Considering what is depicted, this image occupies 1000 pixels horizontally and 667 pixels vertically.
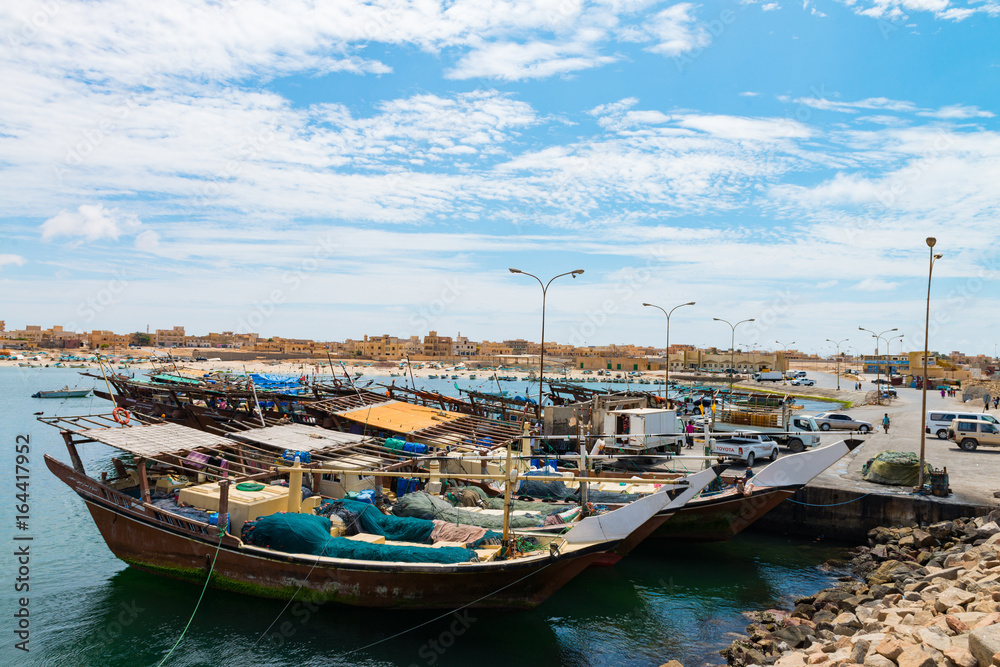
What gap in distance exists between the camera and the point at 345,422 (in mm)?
25234

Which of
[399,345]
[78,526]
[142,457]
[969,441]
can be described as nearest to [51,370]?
[399,345]

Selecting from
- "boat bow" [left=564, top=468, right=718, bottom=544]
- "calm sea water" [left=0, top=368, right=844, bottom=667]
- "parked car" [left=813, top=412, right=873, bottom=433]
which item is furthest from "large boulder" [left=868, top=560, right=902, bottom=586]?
"parked car" [left=813, top=412, right=873, bottom=433]

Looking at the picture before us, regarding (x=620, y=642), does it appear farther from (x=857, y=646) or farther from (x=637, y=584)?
(x=857, y=646)

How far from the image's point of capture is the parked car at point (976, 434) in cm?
2992

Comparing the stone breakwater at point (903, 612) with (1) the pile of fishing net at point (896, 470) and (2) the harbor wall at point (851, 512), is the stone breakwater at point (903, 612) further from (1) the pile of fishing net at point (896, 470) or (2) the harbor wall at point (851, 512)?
(1) the pile of fishing net at point (896, 470)

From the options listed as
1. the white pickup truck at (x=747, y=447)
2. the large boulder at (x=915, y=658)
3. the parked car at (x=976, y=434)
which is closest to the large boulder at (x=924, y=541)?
the white pickup truck at (x=747, y=447)

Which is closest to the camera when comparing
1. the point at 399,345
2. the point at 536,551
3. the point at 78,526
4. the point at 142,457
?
the point at 536,551

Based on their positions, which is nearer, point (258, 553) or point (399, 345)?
point (258, 553)

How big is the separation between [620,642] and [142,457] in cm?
1236

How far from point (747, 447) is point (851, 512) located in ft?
20.2

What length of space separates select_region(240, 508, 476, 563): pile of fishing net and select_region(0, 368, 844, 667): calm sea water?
1361 millimetres

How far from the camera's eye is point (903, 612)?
1235 centimetres

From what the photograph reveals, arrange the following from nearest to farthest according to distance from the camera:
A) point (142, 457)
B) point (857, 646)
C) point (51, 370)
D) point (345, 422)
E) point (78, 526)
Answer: point (857, 646)
point (142, 457)
point (78, 526)
point (345, 422)
point (51, 370)

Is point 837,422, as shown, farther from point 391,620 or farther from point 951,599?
point 391,620
